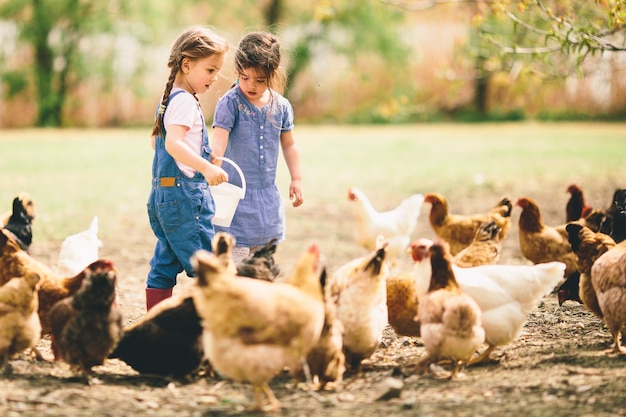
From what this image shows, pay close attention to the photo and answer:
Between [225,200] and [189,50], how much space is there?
903mm

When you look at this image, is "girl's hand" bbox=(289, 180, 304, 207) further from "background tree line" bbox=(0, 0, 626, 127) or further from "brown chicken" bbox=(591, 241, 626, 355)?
"background tree line" bbox=(0, 0, 626, 127)

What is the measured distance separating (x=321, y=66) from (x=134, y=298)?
20790 millimetres

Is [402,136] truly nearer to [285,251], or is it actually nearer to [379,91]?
[379,91]

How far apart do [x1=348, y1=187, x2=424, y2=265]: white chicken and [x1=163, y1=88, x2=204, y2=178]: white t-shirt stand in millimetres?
1395

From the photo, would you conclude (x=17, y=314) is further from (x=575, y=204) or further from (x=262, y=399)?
(x=575, y=204)

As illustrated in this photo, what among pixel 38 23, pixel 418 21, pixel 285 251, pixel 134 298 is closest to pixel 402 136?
pixel 418 21

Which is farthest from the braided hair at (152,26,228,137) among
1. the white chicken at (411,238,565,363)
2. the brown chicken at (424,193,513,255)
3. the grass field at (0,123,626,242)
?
the grass field at (0,123,626,242)

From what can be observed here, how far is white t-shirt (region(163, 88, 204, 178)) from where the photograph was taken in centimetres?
474

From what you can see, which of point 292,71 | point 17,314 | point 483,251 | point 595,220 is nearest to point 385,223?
point 483,251

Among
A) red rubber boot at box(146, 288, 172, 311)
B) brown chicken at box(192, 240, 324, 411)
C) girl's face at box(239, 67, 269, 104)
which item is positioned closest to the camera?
brown chicken at box(192, 240, 324, 411)

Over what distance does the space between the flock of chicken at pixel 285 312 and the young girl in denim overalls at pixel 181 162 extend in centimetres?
50

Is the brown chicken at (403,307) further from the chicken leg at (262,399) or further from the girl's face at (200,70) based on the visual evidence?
the girl's face at (200,70)

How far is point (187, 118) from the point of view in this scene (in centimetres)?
474

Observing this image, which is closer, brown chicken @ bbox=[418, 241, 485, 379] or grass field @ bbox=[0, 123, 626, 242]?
brown chicken @ bbox=[418, 241, 485, 379]
